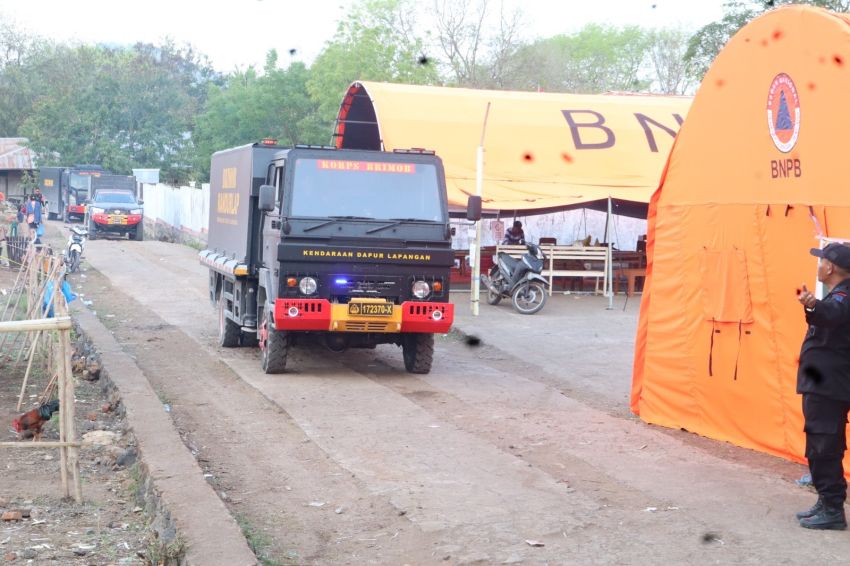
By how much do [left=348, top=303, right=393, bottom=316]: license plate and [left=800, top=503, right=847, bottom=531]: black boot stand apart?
20.3 ft

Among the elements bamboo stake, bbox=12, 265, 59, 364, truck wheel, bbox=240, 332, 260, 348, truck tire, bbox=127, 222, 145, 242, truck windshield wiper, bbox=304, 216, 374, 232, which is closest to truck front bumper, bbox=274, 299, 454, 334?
→ truck windshield wiper, bbox=304, 216, 374, 232

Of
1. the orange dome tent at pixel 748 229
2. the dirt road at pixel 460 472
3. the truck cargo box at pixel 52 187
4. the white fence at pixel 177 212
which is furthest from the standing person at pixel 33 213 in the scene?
the orange dome tent at pixel 748 229

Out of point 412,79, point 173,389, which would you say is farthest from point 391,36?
point 173,389

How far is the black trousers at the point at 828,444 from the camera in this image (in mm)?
6410

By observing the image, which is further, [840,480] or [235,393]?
[235,393]

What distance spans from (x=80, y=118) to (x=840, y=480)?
2313 inches

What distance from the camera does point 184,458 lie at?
7941 mm

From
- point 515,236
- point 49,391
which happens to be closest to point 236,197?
point 49,391

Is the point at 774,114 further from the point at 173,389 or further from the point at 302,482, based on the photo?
the point at 173,389

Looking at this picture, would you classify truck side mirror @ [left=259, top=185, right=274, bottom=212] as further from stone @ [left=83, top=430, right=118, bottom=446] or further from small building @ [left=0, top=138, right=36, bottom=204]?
small building @ [left=0, top=138, right=36, bottom=204]

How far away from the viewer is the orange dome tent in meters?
8.03

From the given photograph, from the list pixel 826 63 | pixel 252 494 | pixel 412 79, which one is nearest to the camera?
pixel 252 494

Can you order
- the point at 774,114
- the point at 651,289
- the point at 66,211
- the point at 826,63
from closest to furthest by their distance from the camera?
the point at 826,63, the point at 774,114, the point at 651,289, the point at 66,211

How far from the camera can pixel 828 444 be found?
252 inches
